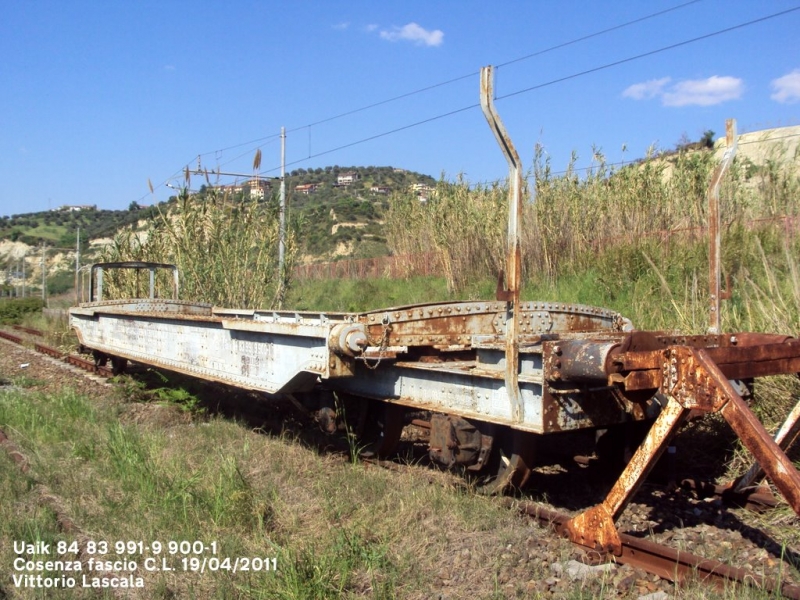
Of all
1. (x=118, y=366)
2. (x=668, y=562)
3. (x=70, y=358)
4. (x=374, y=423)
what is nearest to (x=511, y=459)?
(x=668, y=562)

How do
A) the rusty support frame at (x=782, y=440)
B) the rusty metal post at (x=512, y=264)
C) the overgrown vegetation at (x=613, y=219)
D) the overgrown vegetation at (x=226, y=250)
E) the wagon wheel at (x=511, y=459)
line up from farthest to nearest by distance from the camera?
the overgrown vegetation at (x=226, y=250), the overgrown vegetation at (x=613, y=219), the wagon wheel at (x=511, y=459), the rusty support frame at (x=782, y=440), the rusty metal post at (x=512, y=264)

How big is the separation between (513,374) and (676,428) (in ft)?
3.23

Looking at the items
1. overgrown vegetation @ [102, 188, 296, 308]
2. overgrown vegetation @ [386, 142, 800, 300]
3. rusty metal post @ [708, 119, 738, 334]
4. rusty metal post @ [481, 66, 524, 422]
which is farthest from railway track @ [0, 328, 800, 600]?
overgrown vegetation @ [102, 188, 296, 308]

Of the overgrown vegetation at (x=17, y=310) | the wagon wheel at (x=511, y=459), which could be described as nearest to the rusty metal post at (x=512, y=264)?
the wagon wheel at (x=511, y=459)

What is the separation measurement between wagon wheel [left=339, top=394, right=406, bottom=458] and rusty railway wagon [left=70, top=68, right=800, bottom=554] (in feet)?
0.06

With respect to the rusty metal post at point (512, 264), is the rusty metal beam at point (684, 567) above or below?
below

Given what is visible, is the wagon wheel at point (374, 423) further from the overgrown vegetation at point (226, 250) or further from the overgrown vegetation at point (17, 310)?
the overgrown vegetation at point (17, 310)

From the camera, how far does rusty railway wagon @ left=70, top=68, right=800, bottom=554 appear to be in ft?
12.0

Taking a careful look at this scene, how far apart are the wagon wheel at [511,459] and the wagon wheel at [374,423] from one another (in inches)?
42.6

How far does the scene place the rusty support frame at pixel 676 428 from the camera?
320 centimetres

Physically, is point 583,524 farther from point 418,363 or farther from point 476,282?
point 476,282

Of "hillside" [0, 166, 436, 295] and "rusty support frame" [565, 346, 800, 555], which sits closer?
"rusty support frame" [565, 346, 800, 555]

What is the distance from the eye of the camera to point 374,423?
612cm

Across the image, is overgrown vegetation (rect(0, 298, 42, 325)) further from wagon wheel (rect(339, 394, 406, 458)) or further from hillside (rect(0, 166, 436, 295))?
wagon wheel (rect(339, 394, 406, 458))
